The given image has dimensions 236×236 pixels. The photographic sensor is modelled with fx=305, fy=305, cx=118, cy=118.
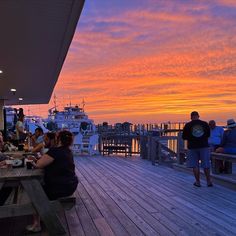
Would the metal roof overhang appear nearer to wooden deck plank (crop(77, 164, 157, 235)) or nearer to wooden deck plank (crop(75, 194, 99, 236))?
wooden deck plank (crop(75, 194, 99, 236))

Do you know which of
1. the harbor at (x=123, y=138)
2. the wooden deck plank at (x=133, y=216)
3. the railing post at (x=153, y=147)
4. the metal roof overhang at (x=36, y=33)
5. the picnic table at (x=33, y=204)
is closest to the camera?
the picnic table at (x=33, y=204)

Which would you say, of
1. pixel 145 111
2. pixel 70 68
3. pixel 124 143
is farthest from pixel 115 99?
pixel 124 143

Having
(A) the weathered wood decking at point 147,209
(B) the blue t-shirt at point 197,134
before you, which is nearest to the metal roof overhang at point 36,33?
(A) the weathered wood decking at point 147,209

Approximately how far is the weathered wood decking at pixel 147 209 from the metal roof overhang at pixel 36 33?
2.53m

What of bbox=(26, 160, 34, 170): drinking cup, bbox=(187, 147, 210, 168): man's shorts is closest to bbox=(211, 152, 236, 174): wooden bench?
bbox=(187, 147, 210, 168): man's shorts

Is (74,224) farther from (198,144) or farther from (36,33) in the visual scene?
(198,144)

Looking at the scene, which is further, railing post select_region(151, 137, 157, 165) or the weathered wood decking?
→ railing post select_region(151, 137, 157, 165)

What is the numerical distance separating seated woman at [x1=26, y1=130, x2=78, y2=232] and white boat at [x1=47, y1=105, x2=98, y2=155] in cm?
935

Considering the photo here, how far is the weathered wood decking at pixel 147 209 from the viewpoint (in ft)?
12.0

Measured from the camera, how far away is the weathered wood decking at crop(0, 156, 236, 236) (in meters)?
3.65

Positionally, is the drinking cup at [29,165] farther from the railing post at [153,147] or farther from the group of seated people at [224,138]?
the railing post at [153,147]

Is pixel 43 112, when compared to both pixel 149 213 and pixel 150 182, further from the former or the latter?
pixel 149 213

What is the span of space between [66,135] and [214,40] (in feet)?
28.2

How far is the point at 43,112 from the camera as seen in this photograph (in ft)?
113
